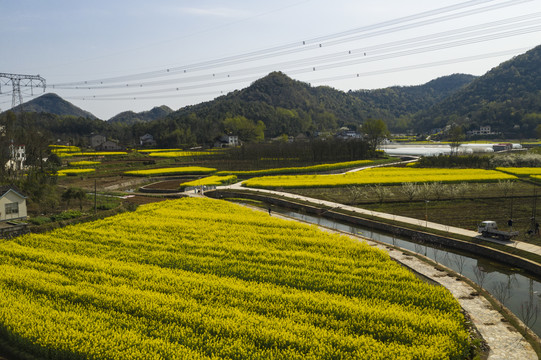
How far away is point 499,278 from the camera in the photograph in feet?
76.0

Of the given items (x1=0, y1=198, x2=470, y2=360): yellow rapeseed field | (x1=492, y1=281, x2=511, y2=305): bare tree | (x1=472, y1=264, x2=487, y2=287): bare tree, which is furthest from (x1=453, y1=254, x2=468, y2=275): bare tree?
(x1=0, y1=198, x2=470, y2=360): yellow rapeseed field

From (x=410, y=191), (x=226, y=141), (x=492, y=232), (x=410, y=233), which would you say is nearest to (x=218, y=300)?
(x=410, y=233)

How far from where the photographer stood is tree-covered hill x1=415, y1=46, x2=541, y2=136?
143 m

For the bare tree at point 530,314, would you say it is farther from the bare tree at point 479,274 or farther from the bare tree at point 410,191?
the bare tree at point 410,191

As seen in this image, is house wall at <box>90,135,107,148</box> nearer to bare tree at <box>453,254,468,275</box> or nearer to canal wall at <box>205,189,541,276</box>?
canal wall at <box>205,189,541,276</box>

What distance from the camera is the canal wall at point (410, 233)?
24312 millimetres

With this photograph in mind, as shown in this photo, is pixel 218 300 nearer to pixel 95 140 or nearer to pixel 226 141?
pixel 226 141

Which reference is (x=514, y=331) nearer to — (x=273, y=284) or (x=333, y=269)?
(x=333, y=269)

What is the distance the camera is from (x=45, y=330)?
50.6 feet

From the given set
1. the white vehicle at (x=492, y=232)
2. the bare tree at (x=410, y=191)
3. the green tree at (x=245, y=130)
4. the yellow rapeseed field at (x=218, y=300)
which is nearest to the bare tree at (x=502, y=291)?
the yellow rapeseed field at (x=218, y=300)

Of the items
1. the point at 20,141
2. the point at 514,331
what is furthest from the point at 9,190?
the point at 20,141

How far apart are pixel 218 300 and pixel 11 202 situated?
86.0 feet

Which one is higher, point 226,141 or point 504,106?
point 504,106

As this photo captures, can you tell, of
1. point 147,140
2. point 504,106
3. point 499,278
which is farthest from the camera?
point 504,106
